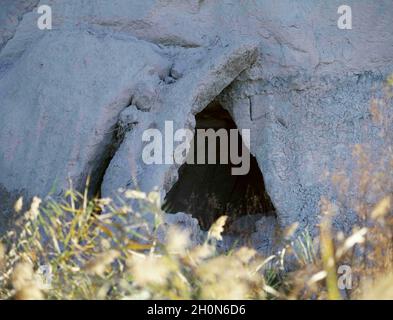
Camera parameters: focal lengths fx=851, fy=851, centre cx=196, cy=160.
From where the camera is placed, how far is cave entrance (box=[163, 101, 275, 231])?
6133 millimetres

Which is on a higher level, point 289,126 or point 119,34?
point 119,34

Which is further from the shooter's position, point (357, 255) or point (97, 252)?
point (357, 255)

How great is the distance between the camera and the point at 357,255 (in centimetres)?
452

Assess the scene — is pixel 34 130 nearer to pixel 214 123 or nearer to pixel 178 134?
pixel 178 134

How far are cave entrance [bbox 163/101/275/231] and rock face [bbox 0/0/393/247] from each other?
0.73m

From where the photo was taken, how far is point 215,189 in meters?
6.66

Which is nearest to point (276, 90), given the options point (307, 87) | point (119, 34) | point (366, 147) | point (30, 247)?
point (307, 87)

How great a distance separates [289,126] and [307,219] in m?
0.60
